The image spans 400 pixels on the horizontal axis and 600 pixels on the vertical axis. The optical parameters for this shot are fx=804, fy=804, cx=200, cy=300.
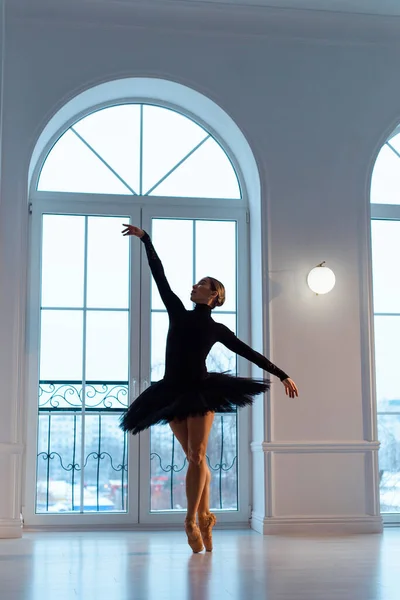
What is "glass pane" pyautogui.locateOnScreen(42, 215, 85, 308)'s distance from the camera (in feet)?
18.2

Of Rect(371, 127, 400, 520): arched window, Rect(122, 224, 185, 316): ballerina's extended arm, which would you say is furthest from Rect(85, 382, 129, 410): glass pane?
Rect(371, 127, 400, 520): arched window

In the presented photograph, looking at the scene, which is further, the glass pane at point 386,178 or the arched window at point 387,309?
the glass pane at point 386,178

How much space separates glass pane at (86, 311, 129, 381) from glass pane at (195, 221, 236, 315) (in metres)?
0.66

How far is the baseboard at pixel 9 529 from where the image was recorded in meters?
4.98

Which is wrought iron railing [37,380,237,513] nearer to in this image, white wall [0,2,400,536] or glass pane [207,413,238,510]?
glass pane [207,413,238,510]

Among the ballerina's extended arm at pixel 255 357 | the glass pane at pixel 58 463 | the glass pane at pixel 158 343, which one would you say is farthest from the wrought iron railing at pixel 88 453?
the ballerina's extended arm at pixel 255 357

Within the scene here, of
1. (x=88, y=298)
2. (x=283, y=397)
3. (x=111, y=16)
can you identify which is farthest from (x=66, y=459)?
(x=111, y=16)

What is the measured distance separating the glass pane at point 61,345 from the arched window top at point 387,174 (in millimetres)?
2399

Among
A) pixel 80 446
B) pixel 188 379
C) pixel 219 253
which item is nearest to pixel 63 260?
pixel 219 253

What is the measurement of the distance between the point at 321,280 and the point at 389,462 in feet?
4.75

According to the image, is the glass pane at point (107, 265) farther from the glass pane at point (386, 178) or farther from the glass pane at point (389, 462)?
the glass pane at point (389, 462)

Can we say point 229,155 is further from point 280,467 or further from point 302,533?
point 302,533

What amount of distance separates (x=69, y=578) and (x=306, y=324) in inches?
101

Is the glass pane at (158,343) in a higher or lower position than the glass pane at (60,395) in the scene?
higher
